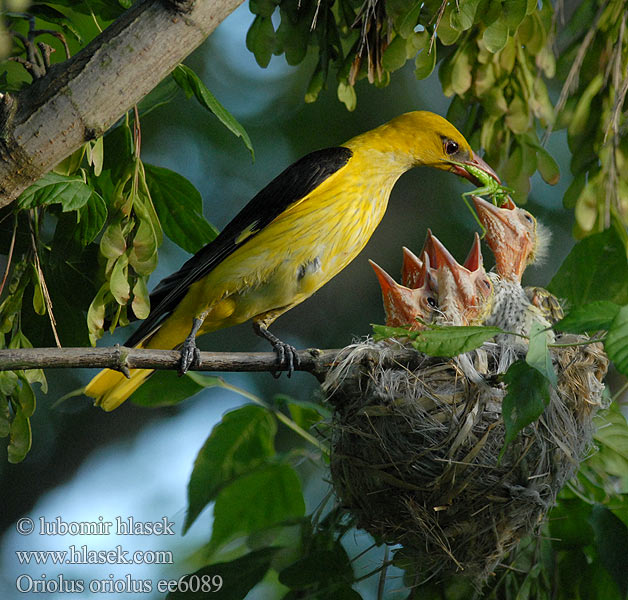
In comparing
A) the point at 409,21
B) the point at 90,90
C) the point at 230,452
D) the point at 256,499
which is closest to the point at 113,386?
the point at 230,452

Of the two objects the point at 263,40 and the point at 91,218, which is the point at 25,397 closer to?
the point at 91,218

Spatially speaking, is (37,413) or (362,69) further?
(37,413)

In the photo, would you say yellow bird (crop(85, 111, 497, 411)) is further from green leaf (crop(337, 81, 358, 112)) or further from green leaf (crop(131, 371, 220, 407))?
green leaf (crop(337, 81, 358, 112))

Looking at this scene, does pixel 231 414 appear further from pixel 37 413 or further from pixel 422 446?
pixel 37 413

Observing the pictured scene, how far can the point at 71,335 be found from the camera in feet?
6.57

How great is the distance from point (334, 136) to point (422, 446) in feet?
9.65

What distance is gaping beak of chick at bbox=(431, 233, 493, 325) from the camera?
7.79 ft

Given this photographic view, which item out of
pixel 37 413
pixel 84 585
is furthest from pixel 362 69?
pixel 37 413

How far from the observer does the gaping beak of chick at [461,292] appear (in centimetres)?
238

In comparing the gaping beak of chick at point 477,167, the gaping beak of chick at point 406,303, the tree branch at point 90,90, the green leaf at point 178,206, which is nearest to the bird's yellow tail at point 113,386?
the green leaf at point 178,206

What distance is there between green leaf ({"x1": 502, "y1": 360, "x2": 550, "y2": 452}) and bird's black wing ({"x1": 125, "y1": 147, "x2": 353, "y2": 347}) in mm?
1149

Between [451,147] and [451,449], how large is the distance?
3.29 feet

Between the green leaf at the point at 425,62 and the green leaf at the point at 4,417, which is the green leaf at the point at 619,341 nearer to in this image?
the green leaf at the point at 425,62

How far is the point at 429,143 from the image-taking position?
101 inches
